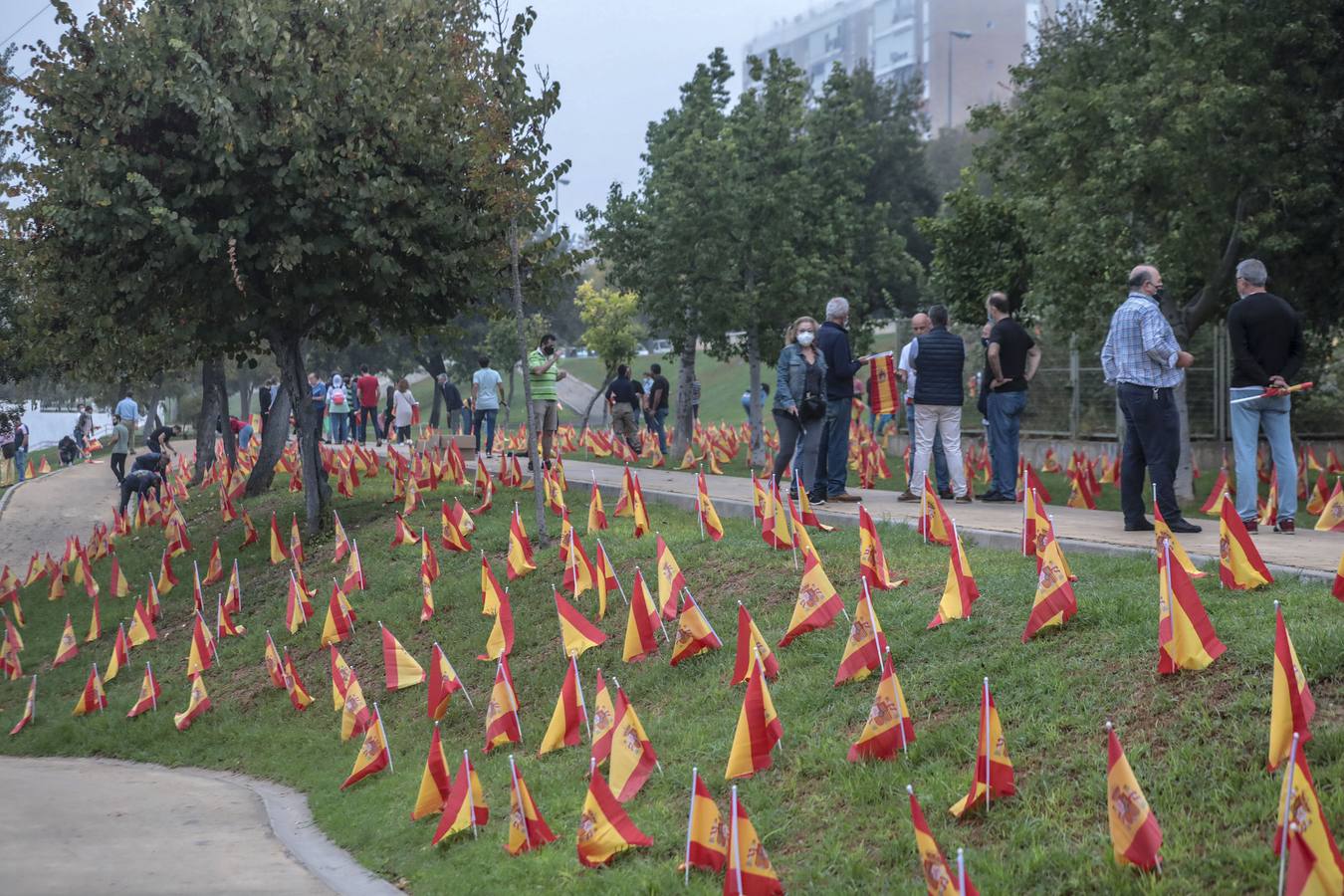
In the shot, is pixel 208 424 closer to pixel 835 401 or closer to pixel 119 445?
pixel 119 445

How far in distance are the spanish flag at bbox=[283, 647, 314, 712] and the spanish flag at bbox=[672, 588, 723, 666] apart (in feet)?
13.7

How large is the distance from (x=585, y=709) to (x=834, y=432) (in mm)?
5835

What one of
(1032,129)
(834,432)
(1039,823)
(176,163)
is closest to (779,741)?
(1039,823)

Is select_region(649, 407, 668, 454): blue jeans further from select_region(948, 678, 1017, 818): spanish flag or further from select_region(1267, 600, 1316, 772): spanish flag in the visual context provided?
select_region(1267, 600, 1316, 772): spanish flag

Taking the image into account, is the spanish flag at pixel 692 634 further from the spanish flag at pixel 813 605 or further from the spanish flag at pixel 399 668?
the spanish flag at pixel 399 668

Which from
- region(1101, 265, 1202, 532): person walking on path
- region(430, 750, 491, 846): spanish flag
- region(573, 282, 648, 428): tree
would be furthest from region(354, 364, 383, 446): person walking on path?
region(430, 750, 491, 846): spanish flag

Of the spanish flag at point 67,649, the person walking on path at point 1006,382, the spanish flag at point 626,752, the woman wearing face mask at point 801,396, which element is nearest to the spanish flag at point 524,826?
the spanish flag at point 626,752

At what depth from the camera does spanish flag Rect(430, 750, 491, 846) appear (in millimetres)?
7301

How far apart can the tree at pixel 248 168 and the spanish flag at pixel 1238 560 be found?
31.2 feet

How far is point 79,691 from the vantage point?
14727mm

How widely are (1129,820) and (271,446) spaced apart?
2174cm

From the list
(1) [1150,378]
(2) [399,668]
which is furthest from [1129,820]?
(2) [399,668]

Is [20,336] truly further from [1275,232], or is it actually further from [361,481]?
[1275,232]

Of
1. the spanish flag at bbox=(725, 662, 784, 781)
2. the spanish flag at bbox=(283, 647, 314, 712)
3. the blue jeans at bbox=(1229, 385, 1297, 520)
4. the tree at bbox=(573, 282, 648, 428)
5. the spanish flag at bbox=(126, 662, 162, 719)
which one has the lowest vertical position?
the spanish flag at bbox=(126, 662, 162, 719)
